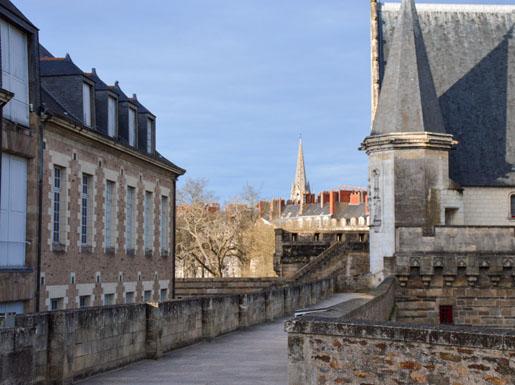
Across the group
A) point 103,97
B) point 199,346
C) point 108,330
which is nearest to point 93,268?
point 103,97

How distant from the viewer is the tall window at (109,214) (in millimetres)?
22000

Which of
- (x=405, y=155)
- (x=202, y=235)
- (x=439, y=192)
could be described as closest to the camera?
(x=405, y=155)

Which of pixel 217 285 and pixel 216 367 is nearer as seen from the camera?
pixel 216 367

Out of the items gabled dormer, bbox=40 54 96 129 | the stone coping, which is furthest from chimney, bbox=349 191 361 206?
the stone coping

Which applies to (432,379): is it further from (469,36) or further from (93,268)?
(469,36)

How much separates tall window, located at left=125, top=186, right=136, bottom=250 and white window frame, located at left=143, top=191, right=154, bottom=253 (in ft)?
4.76

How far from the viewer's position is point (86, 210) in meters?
20.5

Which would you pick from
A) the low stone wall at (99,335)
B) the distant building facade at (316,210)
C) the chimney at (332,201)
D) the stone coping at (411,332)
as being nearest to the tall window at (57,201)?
the low stone wall at (99,335)

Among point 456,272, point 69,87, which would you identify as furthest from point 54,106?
point 456,272

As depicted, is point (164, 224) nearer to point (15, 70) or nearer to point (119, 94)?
point (119, 94)

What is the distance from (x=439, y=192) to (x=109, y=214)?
12041 mm

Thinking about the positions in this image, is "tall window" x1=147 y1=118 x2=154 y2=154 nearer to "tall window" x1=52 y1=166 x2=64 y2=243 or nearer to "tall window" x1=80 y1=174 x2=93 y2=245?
"tall window" x1=80 y1=174 x2=93 y2=245

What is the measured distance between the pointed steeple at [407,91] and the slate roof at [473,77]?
37.2 inches

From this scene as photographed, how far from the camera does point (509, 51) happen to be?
34.4 m
